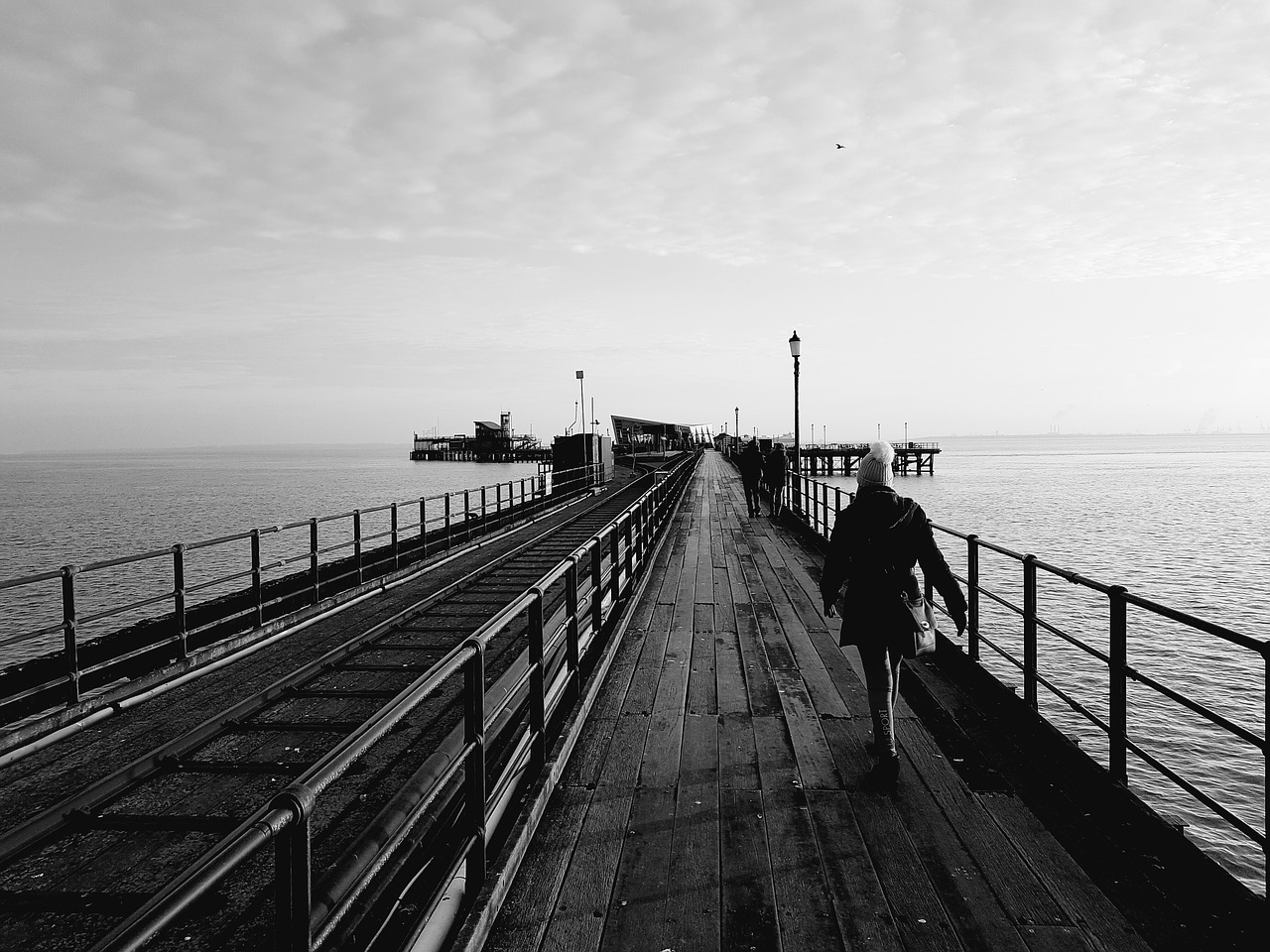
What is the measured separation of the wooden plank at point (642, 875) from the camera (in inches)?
119

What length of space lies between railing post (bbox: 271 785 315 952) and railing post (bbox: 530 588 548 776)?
7.58 feet

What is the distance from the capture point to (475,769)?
313cm

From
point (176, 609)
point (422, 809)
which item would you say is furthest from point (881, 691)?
point (176, 609)

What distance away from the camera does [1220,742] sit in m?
12.4

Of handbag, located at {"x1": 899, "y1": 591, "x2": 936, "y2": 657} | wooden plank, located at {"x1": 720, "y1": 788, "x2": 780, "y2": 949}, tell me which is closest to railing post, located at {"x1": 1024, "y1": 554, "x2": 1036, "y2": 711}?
handbag, located at {"x1": 899, "y1": 591, "x2": 936, "y2": 657}

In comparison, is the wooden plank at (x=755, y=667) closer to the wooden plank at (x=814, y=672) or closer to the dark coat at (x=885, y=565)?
the wooden plank at (x=814, y=672)

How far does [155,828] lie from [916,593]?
415cm

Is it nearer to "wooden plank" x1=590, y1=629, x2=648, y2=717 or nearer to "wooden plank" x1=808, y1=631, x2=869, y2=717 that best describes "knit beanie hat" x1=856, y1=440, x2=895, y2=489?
"wooden plank" x1=808, y1=631, x2=869, y2=717

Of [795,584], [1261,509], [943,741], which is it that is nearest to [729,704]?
[943,741]

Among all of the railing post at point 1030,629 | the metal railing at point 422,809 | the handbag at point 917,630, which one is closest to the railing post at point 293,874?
the metal railing at point 422,809

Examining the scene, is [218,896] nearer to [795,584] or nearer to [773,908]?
[773,908]

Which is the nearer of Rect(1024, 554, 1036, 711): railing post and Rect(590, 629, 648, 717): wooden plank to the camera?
Rect(1024, 554, 1036, 711): railing post

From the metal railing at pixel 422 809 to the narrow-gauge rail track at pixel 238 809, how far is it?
23 millimetres

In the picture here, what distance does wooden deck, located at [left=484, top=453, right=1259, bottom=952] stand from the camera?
9.94 ft
